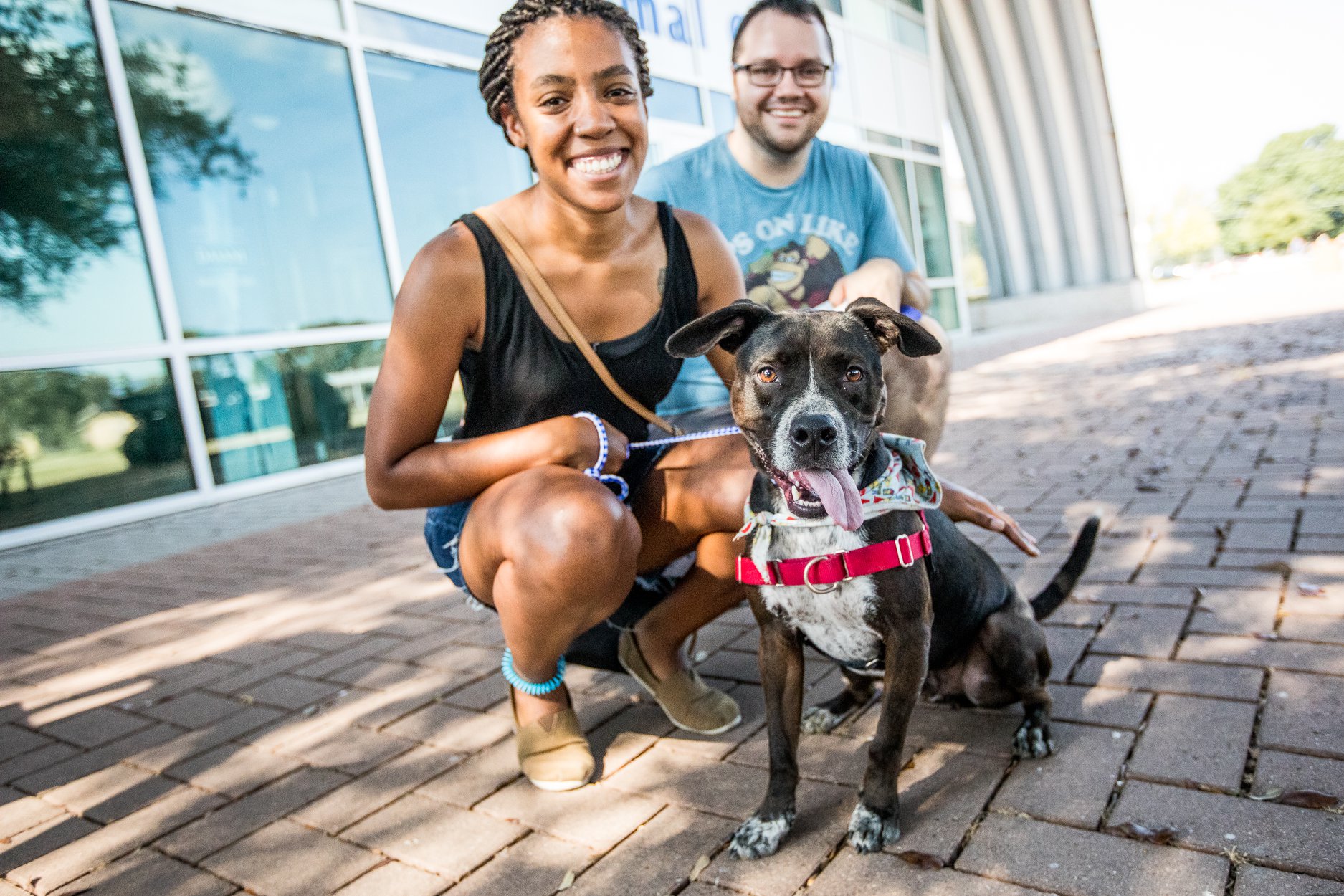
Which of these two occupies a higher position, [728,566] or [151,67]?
[151,67]

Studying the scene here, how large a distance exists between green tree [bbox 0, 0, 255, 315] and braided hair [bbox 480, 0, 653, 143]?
6.55 m

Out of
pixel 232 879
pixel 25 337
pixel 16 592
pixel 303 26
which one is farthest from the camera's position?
pixel 303 26

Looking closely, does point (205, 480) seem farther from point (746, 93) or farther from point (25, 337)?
point (746, 93)

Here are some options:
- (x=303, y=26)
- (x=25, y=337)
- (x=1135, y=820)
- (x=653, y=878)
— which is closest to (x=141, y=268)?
(x=25, y=337)

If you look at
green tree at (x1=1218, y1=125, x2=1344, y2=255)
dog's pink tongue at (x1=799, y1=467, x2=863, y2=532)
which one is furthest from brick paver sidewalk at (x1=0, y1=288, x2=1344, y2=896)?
green tree at (x1=1218, y1=125, x2=1344, y2=255)

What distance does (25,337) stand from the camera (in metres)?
7.29

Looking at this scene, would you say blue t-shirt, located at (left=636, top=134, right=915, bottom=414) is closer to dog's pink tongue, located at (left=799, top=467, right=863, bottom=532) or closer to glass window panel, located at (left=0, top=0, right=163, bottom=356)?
dog's pink tongue, located at (left=799, top=467, right=863, bottom=532)

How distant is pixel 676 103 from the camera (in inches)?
489

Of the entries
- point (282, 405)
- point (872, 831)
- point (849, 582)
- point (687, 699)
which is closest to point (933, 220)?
point (282, 405)

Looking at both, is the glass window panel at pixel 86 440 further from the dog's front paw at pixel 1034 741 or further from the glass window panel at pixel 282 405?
the dog's front paw at pixel 1034 741

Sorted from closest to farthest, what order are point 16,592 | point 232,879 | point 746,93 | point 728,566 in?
point 232,879 < point 728,566 < point 746,93 < point 16,592

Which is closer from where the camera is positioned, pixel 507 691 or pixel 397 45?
pixel 507 691

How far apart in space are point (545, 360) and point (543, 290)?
207 millimetres

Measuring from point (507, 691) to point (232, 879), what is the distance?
114 centimetres
